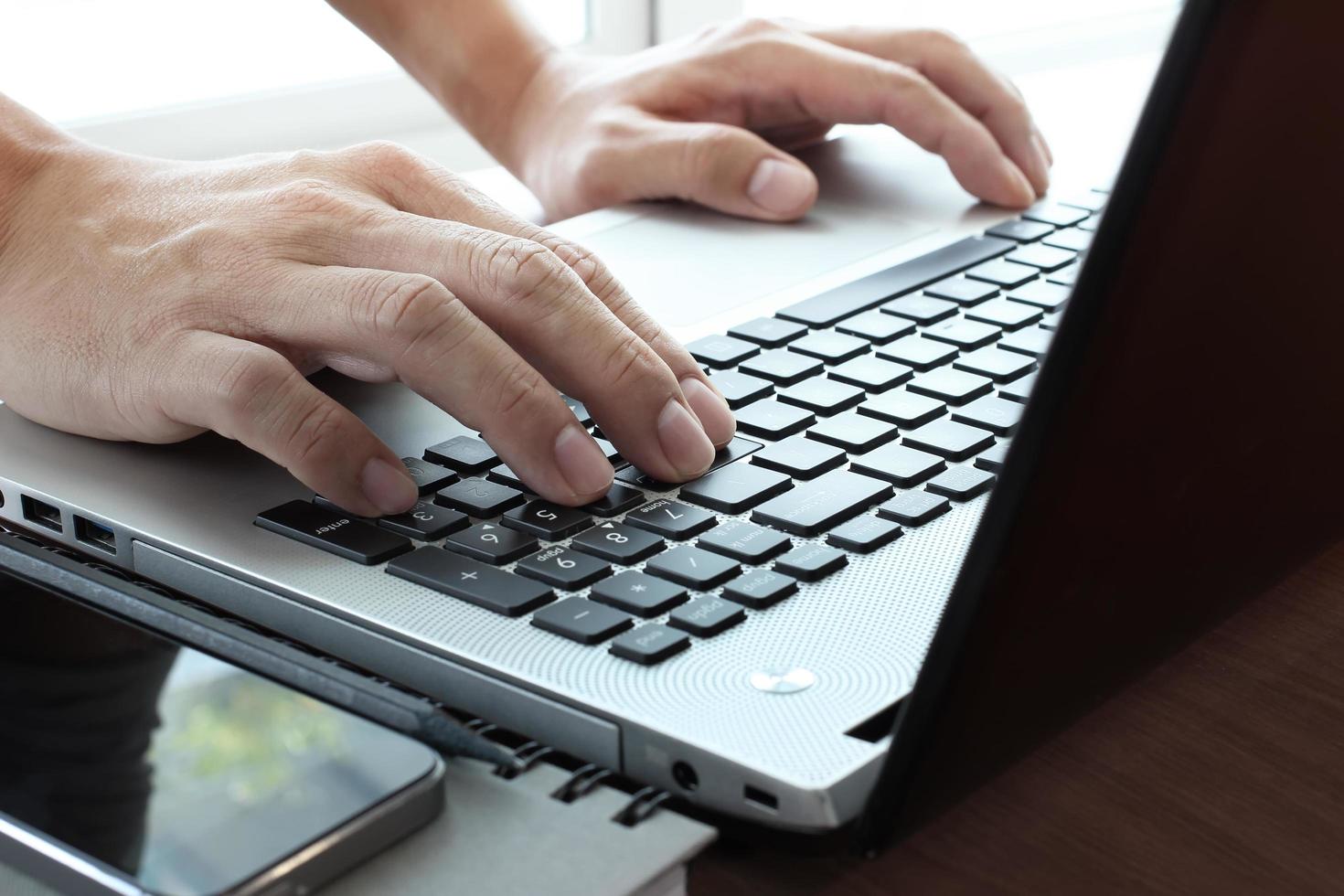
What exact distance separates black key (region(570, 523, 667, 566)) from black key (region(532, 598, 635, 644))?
1.3 inches

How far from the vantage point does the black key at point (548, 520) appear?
0.48m

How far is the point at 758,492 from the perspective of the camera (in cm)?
50

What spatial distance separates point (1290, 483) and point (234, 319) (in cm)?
39

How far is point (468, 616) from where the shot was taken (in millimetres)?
425

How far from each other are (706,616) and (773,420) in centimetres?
18

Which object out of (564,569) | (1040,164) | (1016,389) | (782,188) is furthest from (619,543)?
(1040,164)

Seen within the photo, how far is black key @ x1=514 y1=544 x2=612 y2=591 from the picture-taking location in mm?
442

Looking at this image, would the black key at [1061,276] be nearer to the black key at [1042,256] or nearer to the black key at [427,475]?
the black key at [1042,256]

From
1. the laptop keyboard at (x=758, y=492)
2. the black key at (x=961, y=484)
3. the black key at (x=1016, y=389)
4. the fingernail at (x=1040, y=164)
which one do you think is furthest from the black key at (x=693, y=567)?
the fingernail at (x=1040, y=164)

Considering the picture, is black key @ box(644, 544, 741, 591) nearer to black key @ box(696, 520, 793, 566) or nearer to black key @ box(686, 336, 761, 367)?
black key @ box(696, 520, 793, 566)

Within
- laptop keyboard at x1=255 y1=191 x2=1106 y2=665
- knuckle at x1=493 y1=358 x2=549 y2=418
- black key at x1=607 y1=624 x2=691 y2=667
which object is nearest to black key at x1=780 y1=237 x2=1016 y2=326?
laptop keyboard at x1=255 y1=191 x2=1106 y2=665

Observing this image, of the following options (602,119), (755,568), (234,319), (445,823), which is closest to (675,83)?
(602,119)

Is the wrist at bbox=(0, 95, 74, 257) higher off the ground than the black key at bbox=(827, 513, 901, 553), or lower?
lower

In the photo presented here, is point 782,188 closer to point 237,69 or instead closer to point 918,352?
point 918,352
